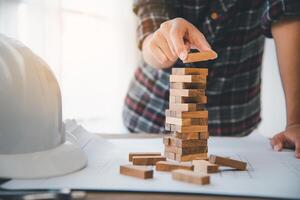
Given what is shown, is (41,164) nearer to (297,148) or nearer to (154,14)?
(297,148)

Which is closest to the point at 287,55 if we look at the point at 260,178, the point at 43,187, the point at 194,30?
the point at 194,30

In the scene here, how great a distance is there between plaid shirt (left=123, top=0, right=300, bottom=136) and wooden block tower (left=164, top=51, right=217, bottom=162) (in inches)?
17.1

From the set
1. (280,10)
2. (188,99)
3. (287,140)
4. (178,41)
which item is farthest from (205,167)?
(280,10)

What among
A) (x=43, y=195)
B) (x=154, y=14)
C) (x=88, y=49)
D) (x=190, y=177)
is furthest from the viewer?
(x=88, y=49)

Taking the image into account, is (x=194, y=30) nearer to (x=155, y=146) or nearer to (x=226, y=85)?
(x=155, y=146)

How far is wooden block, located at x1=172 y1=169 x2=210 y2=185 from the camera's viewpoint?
2.32ft

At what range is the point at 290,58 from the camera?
132 centimetres

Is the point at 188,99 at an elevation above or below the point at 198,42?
below

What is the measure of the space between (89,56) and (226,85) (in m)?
0.97

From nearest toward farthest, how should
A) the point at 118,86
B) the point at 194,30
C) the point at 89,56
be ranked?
the point at 194,30 → the point at 89,56 → the point at 118,86

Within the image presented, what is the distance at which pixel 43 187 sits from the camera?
69cm

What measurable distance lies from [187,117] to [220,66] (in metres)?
0.63

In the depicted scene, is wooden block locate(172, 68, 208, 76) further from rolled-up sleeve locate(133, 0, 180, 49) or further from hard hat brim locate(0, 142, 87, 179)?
rolled-up sleeve locate(133, 0, 180, 49)

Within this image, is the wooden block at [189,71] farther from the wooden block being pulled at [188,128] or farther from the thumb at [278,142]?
the thumb at [278,142]
